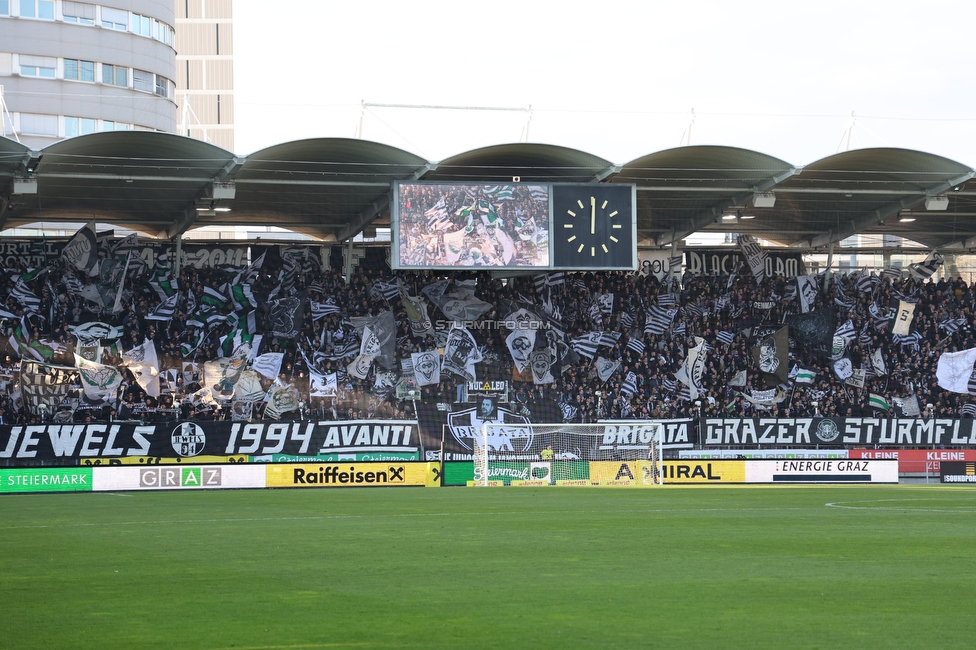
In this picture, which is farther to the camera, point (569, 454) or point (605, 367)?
point (605, 367)

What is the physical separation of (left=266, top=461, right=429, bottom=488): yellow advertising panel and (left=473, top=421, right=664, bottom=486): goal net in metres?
2.14

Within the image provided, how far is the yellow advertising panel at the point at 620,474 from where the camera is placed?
34781mm

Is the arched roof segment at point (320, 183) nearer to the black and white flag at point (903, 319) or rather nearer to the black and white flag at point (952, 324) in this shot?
the black and white flag at point (903, 319)

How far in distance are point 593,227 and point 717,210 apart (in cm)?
700

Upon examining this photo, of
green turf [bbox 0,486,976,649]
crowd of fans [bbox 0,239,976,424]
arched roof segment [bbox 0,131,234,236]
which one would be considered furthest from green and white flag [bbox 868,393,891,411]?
arched roof segment [bbox 0,131,234,236]

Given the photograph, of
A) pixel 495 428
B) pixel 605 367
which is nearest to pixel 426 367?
pixel 495 428

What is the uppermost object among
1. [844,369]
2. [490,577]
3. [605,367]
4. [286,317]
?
[286,317]

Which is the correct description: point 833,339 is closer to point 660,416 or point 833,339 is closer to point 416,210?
point 660,416

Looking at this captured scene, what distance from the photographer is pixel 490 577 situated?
40.5 ft

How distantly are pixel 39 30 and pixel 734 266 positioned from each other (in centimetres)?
4254

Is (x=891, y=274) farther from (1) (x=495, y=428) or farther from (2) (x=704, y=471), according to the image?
(1) (x=495, y=428)

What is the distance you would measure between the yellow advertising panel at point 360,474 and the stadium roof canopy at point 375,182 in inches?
389

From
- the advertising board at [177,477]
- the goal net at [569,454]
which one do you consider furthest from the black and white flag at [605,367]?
the advertising board at [177,477]

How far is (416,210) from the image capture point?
37562mm
